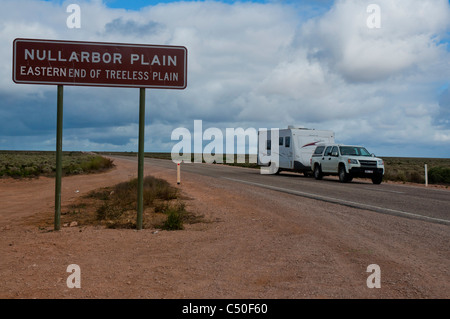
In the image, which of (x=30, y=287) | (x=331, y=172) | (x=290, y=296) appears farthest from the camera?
(x=331, y=172)

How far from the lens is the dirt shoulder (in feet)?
15.7

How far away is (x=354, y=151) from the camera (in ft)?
75.7

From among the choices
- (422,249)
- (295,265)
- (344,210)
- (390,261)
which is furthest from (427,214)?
(295,265)

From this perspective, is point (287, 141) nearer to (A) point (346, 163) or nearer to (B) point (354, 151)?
(B) point (354, 151)

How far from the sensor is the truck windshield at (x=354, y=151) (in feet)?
75.0

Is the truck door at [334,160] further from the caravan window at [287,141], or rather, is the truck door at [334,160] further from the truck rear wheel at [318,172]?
the caravan window at [287,141]

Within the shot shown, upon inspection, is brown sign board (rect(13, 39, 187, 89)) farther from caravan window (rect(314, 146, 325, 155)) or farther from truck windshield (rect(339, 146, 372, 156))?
caravan window (rect(314, 146, 325, 155))

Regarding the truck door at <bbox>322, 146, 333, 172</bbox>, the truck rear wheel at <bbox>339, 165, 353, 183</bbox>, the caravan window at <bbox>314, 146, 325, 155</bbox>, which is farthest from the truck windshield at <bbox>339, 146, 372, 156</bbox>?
the caravan window at <bbox>314, 146, 325, 155</bbox>

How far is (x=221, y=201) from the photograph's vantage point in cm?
1310

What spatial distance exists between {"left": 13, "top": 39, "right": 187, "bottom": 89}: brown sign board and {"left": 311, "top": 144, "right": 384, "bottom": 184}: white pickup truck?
15.2 meters

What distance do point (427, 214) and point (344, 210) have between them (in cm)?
199

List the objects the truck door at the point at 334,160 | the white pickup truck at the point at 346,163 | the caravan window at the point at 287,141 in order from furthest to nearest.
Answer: the caravan window at the point at 287,141
the truck door at the point at 334,160
the white pickup truck at the point at 346,163

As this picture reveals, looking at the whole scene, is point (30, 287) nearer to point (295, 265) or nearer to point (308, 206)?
point (295, 265)

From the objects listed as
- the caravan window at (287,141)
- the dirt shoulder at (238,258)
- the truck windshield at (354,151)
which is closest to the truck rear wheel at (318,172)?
the truck windshield at (354,151)
